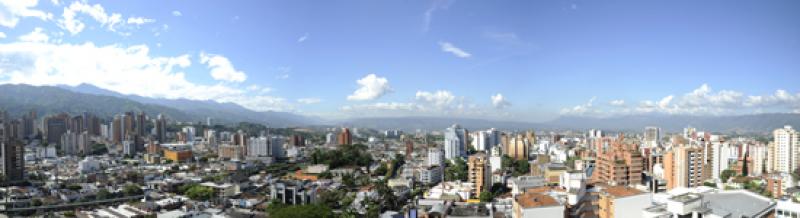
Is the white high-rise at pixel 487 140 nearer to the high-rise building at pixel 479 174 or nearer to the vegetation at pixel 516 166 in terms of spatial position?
the vegetation at pixel 516 166

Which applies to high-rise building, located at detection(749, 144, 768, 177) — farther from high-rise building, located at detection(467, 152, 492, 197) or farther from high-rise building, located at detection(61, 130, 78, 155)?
high-rise building, located at detection(61, 130, 78, 155)

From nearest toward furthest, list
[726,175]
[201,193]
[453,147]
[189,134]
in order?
[201,193]
[726,175]
[453,147]
[189,134]

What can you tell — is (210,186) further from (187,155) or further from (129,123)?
(129,123)

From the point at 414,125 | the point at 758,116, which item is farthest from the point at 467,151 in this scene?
the point at 758,116

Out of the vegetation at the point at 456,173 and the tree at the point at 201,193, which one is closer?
the tree at the point at 201,193

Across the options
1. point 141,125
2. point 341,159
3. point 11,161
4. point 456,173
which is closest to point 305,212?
point 456,173

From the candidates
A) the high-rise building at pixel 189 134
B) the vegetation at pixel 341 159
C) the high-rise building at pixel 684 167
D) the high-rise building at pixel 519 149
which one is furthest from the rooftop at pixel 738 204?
the high-rise building at pixel 189 134

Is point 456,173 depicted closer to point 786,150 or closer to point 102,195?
point 786,150
